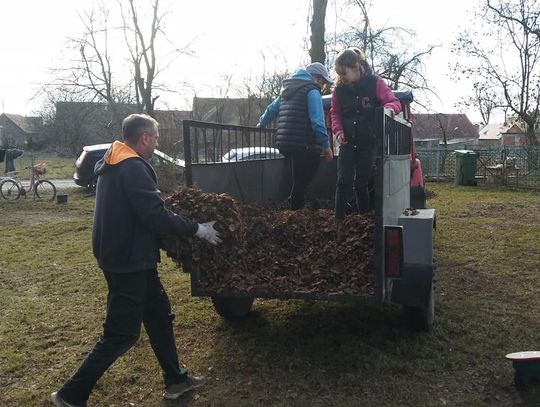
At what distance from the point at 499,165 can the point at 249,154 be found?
56.3 feet

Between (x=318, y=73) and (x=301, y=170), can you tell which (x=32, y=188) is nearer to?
(x=301, y=170)

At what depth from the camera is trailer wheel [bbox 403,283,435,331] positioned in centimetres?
397

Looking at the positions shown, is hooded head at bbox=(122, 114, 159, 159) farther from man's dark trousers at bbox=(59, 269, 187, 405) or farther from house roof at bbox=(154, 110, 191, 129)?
house roof at bbox=(154, 110, 191, 129)

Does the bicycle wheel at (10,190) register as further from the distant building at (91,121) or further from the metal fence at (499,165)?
the metal fence at (499,165)

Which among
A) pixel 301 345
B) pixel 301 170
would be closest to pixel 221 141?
pixel 301 170

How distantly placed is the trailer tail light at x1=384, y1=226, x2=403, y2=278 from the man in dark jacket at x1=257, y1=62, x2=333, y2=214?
157 centimetres

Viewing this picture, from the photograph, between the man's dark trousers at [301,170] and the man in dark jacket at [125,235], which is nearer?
the man in dark jacket at [125,235]

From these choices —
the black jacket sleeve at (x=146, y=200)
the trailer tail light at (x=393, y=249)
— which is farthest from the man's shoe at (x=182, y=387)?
the trailer tail light at (x=393, y=249)

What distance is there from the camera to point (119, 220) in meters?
2.97

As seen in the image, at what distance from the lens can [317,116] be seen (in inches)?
186

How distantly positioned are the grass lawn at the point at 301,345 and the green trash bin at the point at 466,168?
13103mm

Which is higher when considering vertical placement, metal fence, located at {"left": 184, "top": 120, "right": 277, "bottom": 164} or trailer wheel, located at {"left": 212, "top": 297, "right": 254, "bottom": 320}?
metal fence, located at {"left": 184, "top": 120, "right": 277, "bottom": 164}

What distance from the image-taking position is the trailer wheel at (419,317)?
13.0 feet

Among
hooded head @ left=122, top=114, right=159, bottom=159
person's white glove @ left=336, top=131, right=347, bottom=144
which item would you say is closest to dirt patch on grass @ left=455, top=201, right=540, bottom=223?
person's white glove @ left=336, top=131, right=347, bottom=144
